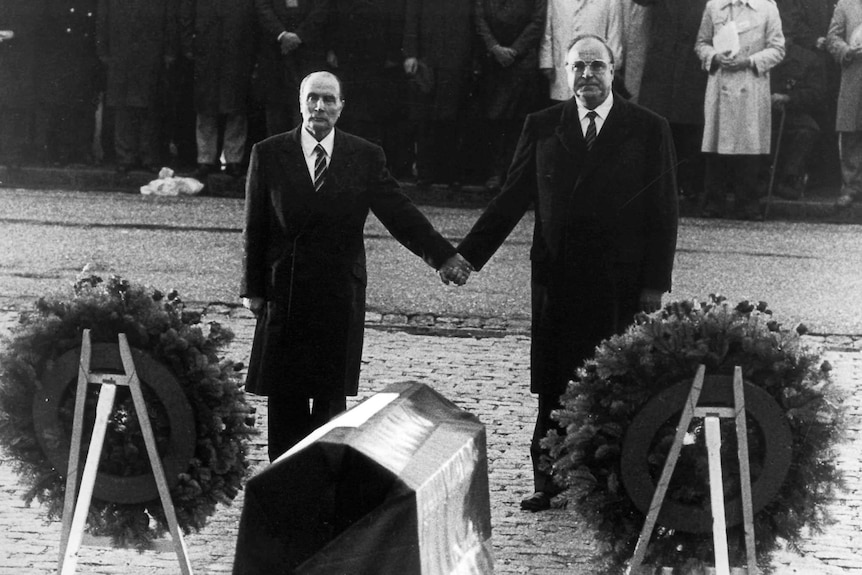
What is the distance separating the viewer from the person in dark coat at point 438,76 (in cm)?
1530

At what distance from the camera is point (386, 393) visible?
621 centimetres

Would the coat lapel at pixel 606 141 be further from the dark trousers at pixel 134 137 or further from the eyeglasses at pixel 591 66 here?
the dark trousers at pixel 134 137

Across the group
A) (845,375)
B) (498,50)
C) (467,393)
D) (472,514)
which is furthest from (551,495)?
(498,50)

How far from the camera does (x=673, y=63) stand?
49.9 ft

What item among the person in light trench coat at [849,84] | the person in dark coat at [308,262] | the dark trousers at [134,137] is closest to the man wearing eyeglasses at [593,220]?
the person in dark coat at [308,262]

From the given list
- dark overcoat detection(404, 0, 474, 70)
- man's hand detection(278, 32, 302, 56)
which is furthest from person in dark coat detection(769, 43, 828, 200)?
man's hand detection(278, 32, 302, 56)

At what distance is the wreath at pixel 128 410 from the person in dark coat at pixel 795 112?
10.4 metres

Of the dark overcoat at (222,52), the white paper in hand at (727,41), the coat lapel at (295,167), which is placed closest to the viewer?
the coat lapel at (295,167)

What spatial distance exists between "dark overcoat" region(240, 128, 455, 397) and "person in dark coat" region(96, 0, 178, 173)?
921 cm

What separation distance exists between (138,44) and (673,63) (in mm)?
5130

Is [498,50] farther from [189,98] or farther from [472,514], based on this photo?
[472,514]

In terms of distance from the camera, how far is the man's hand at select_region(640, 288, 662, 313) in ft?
24.3

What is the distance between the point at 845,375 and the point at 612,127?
342cm

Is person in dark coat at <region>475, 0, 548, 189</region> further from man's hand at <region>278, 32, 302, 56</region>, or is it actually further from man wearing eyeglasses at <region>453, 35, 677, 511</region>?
man wearing eyeglasses at <region>453, 35, 677, 511</region>
